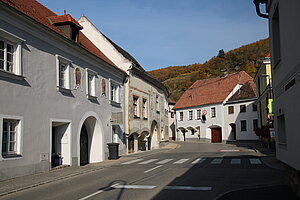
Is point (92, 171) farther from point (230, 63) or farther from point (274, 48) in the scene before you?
point (230, 63)

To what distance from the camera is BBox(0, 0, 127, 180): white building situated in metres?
12.3

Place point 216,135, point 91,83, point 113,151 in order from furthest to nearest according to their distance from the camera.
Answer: point 216,135
point 113,151
point 91,83

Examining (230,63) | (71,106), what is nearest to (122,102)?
(71,106)

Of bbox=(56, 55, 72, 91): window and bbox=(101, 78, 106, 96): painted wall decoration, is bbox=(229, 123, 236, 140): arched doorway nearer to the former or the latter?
bbox=(101, 78, 106, 96): painted wall decoration

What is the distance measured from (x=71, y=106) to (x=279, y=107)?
11.3 meters

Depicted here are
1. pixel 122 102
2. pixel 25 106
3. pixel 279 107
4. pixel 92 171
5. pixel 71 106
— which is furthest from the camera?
pixel 122 102

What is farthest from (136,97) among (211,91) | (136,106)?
(211,91)

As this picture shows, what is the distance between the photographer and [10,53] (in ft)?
41.7

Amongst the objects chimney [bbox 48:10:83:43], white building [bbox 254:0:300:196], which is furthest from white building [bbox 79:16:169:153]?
white building [bbox 254:0:300:196]

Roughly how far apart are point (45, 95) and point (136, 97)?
13.8 meters

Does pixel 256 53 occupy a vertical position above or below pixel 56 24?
above

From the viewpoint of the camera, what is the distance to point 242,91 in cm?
4519

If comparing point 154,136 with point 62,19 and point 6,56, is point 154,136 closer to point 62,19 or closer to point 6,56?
point 62,19

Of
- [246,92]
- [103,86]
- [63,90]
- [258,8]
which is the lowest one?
[63,90]
